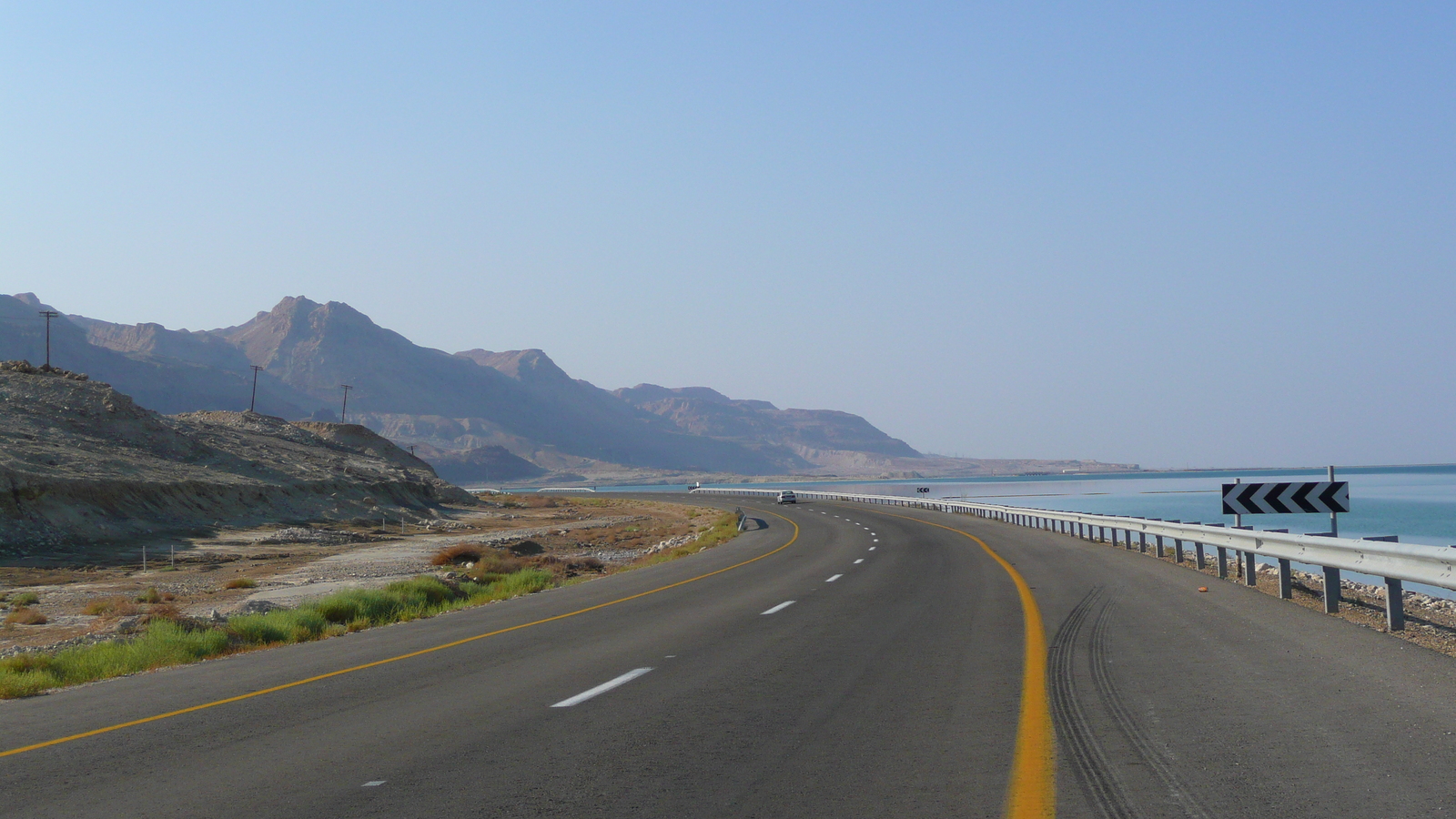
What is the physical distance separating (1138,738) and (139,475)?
58.2 meters

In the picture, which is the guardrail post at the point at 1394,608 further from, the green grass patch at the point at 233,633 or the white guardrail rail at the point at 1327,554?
the green grass patch at the point at 233,633

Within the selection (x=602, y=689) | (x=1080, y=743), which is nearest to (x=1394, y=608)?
(x=1080, y=743)

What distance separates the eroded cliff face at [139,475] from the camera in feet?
153

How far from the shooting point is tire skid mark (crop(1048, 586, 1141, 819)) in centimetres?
537

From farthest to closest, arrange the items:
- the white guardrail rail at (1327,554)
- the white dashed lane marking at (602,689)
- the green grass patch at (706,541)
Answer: the green grass patch at (706,541), the white guardrail rail at (1327,554), the white dashed lane marking at (602,689)

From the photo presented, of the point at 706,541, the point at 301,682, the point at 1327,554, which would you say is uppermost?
the point at 1327,554

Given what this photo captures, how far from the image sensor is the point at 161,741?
25.3ft

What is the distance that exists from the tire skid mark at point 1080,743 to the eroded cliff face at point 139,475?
4306cm

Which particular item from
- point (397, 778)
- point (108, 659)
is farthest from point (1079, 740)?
point (108, 659)

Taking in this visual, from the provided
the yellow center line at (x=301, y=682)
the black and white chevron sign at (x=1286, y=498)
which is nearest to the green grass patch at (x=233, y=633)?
the yellow center line at (x=301, y=682)

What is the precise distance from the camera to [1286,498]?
18.3m

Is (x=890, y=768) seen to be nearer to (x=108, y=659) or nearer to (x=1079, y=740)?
(x=1079, y=740)

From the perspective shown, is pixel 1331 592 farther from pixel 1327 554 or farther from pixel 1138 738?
pixel 1138 738

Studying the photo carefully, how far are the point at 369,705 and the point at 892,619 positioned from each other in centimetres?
717
